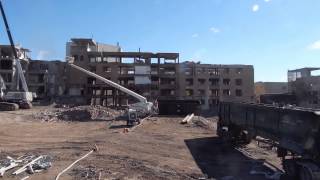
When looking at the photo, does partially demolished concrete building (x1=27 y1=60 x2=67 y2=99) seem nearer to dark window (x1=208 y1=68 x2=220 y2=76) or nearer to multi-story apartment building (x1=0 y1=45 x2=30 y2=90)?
multi-story apartment building (x1=0 y1=45 x2=30 y2=90)

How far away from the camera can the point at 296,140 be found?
1245 cm

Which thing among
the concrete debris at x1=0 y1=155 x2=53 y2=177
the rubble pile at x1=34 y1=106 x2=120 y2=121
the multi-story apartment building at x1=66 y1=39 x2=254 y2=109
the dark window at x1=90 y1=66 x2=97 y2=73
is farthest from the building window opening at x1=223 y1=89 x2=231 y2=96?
the concrete debris at x1=0 y1=155 x2=53 y2=177

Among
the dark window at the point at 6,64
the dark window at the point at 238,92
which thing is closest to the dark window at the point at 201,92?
the dark window at the point at 238,92

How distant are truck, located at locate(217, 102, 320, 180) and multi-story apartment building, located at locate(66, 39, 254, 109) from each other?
65.1 metres

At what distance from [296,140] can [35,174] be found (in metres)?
7.34

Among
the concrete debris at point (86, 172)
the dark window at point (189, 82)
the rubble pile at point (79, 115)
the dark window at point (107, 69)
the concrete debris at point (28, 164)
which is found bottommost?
the concrete debris at point (86, 172)

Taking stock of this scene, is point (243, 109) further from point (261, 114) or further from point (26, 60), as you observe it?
point (26, 60)

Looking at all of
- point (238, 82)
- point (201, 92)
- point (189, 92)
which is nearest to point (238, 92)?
point (238, 82)

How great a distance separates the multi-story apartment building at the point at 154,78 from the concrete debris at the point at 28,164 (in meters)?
64.7

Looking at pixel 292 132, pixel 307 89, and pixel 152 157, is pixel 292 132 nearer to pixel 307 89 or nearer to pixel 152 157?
pixel 152 157

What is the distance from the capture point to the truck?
1145 centimetres

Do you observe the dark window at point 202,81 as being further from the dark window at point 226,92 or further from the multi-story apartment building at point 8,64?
the multi-story apartment building at point 8,64

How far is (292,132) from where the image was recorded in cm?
1277

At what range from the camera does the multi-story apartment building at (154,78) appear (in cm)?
8388
